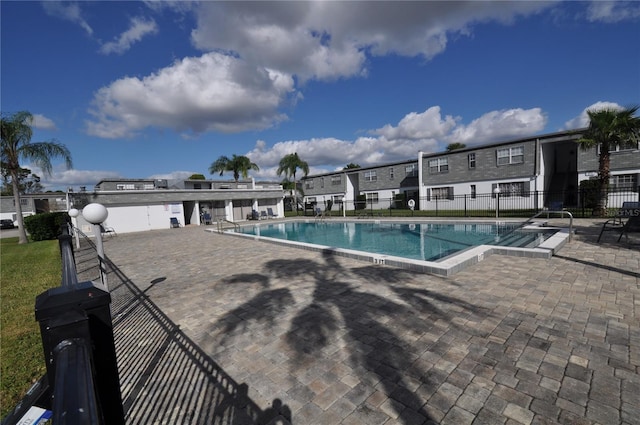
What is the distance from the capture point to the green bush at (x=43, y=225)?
2019 centimetres

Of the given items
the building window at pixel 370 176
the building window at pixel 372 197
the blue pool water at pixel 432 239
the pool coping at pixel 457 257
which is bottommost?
the blue pool water at pixel 432 239

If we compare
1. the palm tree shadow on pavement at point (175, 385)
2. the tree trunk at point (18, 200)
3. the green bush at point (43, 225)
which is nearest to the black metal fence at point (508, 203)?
the palm tree shadow on pavement at point (175, 385)

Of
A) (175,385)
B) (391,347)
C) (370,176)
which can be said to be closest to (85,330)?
(175,385)

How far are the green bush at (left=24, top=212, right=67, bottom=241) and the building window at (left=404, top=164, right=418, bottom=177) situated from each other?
3083 centimetres

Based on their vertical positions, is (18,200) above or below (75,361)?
above

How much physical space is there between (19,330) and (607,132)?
23.3 meters

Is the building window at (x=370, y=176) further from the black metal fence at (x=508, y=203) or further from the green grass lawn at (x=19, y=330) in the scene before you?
the green grass lawn at (x=19, y=330)

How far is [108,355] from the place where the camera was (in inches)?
51.3

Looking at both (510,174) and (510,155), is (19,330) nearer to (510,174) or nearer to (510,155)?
(510,174)

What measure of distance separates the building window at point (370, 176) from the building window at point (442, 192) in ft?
26.9

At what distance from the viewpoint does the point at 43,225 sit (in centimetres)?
2041

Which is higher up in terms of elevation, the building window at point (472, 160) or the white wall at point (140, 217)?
the building window at point (472, 160)

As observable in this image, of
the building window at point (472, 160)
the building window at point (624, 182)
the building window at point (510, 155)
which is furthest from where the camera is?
the building window at point (472, 160)

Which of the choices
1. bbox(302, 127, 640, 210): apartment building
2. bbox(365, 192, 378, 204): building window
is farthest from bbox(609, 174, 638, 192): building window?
bbox(365, 192, 378, 204): building window
